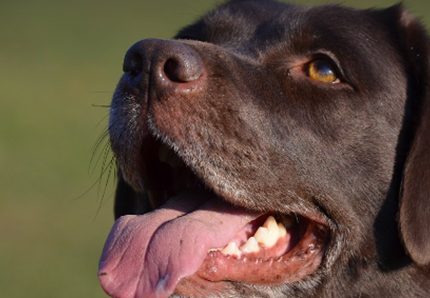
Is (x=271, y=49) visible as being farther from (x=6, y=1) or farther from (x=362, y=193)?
(x=6, y=1)

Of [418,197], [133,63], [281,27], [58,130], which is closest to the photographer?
[133,63]

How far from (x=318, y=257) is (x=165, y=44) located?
129 centimetres

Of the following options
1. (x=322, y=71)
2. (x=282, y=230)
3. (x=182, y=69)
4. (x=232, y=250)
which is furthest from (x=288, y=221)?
(x=182, y=69)

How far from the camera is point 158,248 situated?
355cm

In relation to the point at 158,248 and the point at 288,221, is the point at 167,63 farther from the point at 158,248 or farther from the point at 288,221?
the point at 288,221

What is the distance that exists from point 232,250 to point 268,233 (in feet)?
0.78

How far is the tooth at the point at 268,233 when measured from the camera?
3.83 metres

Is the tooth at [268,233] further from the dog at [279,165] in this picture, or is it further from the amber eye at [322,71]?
the amber eye at [322,71]

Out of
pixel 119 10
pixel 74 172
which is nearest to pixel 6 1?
pixel 119 10

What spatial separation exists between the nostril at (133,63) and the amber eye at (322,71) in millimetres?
902

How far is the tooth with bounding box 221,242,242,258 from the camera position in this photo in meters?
3.69

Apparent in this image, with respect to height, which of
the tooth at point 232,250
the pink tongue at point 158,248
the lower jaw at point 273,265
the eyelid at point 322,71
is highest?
the eyelid at point 322,71

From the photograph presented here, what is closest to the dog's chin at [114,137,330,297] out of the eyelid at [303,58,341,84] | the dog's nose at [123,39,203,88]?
the dog's nose at [123,39,203,88]

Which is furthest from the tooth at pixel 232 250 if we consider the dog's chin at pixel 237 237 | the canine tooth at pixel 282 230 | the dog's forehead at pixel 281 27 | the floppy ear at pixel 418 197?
the dog's forehead at pixel 281 27
